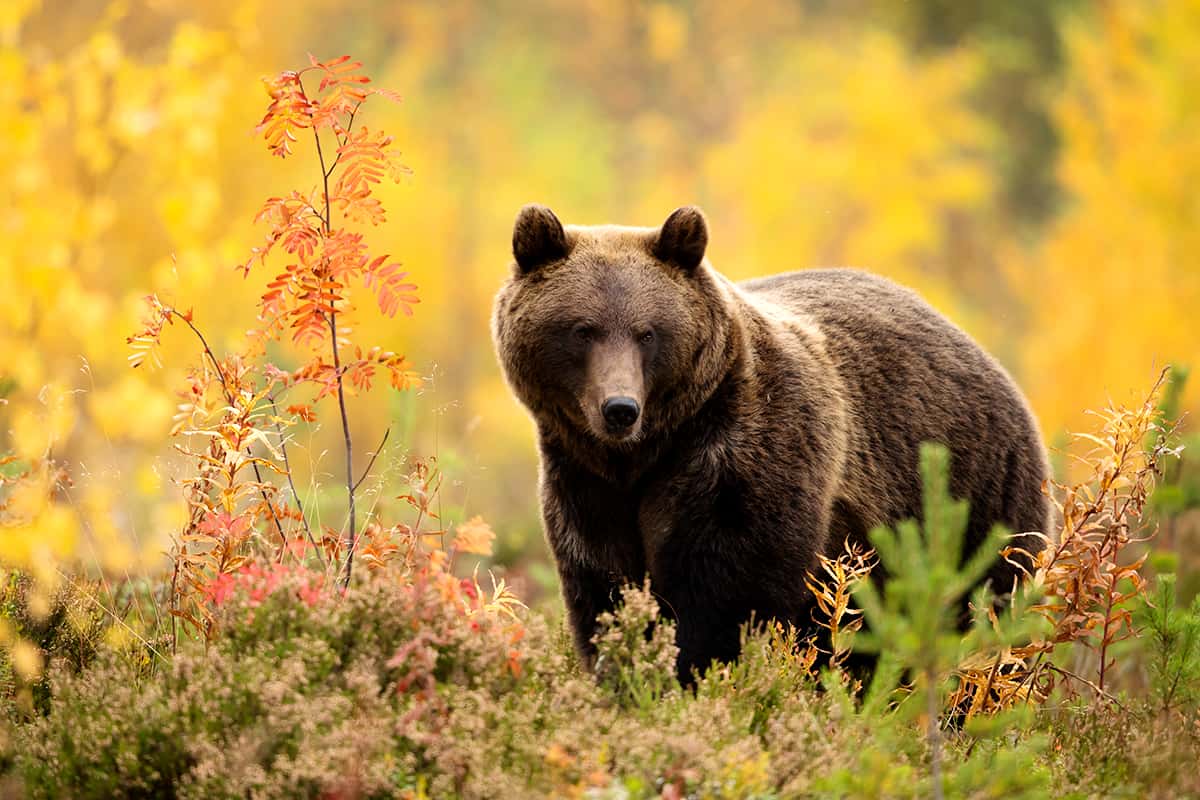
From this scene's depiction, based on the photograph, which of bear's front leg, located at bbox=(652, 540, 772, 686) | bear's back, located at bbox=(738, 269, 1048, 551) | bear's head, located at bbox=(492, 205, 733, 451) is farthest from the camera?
bear's back, located at bbox=(738, 269, 1048, 551)

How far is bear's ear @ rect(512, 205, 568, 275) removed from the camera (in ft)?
16.7

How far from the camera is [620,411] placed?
4688 millimetres

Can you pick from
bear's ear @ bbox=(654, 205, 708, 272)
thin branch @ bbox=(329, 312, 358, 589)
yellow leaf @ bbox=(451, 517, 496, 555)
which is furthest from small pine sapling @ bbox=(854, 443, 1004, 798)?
bear's ear @ bbox=(654, 205, 708, 272)

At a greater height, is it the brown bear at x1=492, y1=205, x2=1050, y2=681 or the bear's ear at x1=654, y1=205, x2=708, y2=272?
the bear's ear at x1=654, y1=205, x2=708, y2=272

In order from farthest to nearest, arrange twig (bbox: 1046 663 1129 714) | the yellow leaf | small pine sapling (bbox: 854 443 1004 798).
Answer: twig (bbox: 1046 663 1129 714), the yellow leaf, small pine sapling (bbox: 854 443 1004 798)

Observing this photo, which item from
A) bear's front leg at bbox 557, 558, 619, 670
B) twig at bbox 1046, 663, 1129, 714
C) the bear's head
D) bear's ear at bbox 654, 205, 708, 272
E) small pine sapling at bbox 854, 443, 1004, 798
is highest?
bear's ear at bbox 654, 205, 708, 272

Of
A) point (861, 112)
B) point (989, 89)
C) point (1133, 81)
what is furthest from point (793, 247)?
point (989, 89)

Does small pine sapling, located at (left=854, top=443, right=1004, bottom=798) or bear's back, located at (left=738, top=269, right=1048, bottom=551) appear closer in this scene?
small pine sapling, located at (left=854, top=443, right=1004, bottom=798)

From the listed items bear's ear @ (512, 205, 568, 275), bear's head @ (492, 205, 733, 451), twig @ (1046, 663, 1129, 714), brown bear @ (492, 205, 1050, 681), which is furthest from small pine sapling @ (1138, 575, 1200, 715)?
bear's ear @ (512, 205, 568, 275)

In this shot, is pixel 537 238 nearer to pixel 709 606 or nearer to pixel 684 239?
pixel 684 239

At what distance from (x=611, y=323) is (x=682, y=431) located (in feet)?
1.63

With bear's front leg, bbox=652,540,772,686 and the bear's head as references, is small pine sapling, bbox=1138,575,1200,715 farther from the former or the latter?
the bear's head

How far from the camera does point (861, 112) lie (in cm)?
2422

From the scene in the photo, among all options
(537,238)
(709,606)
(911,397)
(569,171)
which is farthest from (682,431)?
(569,171)
